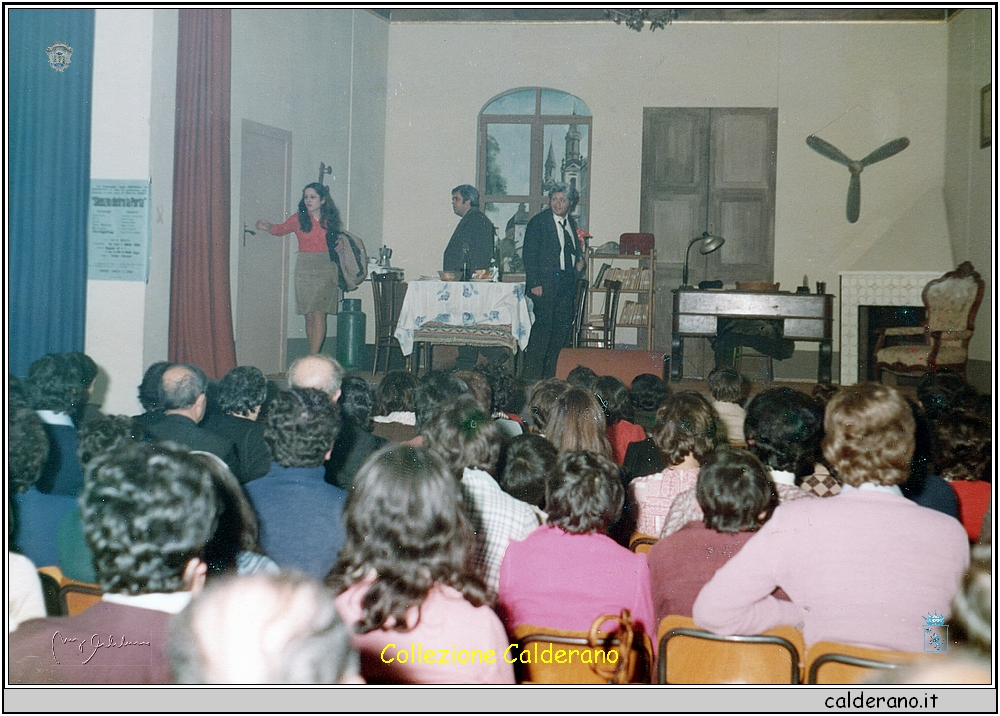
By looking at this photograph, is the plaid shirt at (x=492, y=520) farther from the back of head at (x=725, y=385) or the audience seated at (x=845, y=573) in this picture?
the back of head at (x=725, y=385)

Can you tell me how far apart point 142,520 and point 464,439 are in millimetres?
933

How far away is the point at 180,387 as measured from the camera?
2.53 meters

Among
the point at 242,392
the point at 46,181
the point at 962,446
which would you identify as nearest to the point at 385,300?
the point at 46,181

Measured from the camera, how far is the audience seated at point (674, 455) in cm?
226

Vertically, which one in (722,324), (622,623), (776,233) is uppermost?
(776,233)

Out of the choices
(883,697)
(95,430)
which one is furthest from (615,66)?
(883,697)

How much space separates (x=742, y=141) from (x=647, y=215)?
46.2 inches

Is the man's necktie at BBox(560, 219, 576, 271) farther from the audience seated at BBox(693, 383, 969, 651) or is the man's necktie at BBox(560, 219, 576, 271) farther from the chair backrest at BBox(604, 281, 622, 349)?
the audience seated at BBox(693, 383, 969, 651)

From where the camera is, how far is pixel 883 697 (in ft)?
4.15

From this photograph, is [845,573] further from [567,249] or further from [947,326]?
[567,249]

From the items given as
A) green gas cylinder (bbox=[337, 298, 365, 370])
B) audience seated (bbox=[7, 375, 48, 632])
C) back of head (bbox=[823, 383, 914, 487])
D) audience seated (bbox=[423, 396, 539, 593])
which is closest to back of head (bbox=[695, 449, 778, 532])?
back of head (bbox=[823, 383, 914, 487])

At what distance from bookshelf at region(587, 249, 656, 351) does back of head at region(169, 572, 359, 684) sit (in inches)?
258

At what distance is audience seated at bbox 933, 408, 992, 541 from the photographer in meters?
2.21

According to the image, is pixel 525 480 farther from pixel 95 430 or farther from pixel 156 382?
pixel 156 382
